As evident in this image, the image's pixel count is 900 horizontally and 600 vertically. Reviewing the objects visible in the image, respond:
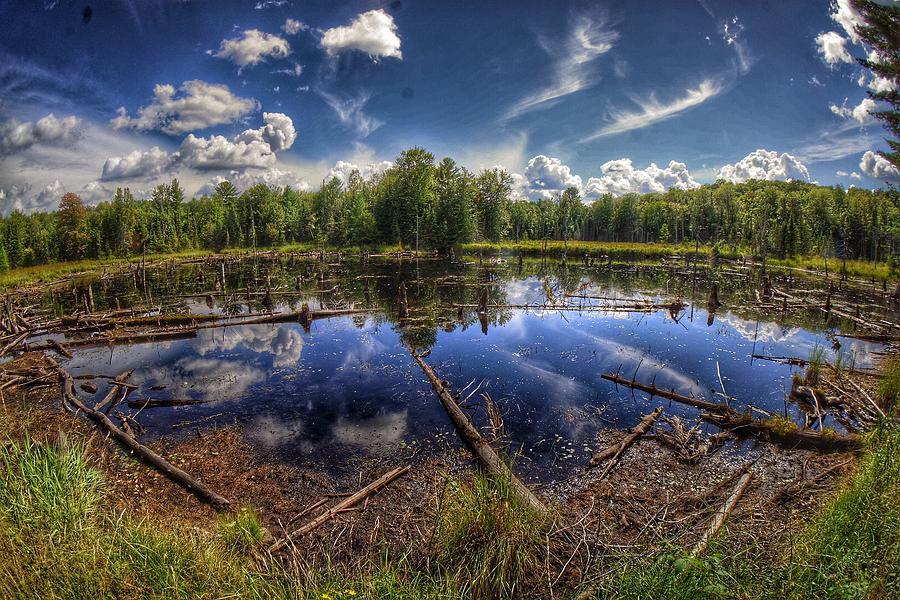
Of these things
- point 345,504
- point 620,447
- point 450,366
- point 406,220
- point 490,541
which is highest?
point 406,220

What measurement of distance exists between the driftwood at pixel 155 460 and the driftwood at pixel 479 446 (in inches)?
210

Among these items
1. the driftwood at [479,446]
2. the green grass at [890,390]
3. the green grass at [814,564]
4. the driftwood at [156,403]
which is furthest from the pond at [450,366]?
the green grass at [814,564]

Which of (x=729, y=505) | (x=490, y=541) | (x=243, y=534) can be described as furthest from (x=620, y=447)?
(x=243, y=534)

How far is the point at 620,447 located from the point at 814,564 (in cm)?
527

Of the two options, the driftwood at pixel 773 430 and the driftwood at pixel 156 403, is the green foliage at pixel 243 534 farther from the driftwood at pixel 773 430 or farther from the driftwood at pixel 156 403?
the driftwood at pixel 773 430

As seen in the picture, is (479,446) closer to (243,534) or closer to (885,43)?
(243,534)

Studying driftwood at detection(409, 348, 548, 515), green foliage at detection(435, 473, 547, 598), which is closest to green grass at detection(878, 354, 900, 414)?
driftwood at detection(409, 348, 548, 515)

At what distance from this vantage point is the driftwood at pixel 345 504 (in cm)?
695

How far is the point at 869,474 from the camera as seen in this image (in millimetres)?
6227

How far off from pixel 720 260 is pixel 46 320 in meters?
78.9

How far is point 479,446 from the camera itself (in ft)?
32.5

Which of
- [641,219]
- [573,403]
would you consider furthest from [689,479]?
[641,219]

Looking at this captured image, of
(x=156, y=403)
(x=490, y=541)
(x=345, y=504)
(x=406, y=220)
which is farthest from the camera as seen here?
(x=406, y=220)

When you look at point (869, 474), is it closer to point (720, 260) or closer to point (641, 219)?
point (720, 260)
